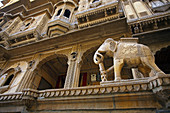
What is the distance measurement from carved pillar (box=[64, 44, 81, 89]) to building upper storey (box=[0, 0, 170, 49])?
8.17ft

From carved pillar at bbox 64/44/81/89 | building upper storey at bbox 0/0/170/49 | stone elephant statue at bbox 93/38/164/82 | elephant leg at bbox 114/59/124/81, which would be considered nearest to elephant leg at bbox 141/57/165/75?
stone elephant statue at bbox 93/38/164/82

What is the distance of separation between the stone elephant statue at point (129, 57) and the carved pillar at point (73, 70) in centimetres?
187

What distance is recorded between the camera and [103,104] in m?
3.74

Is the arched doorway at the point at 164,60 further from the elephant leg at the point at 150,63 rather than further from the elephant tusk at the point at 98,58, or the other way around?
the elephant tusk at the point at 98,58

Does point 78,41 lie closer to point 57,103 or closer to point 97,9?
point 97,9

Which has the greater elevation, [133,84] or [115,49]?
[115,49]

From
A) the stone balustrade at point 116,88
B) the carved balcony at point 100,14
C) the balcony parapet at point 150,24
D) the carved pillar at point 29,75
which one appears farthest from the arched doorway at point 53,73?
the balcony parapet at point 150,24

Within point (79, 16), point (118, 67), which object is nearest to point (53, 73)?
point (79, 16)

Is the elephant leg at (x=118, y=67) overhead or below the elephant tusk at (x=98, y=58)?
below

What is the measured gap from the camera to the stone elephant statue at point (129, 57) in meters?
3.86

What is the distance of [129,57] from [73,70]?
306 centimetres

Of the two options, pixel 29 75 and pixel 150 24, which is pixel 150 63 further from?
pixel 29 75

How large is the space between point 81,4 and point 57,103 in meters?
9.38

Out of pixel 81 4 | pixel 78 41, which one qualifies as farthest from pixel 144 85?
pixel 81 4
